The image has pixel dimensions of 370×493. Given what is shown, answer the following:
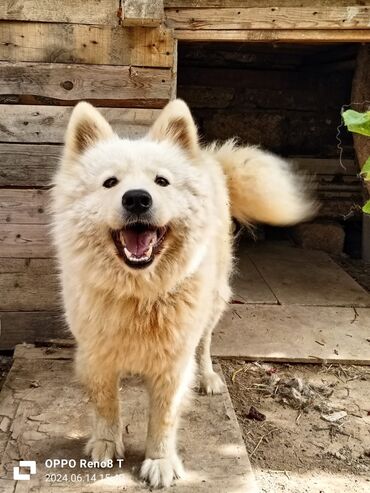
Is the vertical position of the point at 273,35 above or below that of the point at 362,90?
above

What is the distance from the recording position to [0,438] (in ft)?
9.25

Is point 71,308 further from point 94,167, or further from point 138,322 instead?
point 94,167

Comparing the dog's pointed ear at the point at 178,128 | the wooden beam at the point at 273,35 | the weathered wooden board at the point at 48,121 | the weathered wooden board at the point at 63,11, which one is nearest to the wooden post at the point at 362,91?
the wooden beam at the point at 273,35

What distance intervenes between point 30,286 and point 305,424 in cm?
218

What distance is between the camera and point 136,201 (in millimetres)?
2148

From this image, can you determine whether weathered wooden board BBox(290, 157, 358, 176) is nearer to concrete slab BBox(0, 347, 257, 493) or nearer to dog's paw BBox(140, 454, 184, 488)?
concrete slab BBox(0, 347, 257, 493)

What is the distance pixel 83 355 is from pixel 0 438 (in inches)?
28.8

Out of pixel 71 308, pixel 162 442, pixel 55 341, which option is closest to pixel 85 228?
pixel 71 308

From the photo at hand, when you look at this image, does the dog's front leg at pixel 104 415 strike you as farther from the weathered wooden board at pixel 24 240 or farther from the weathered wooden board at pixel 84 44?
the weathered wooden board at pixel 84 44

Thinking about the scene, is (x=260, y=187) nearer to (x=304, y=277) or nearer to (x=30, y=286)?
(x=30, y=286)

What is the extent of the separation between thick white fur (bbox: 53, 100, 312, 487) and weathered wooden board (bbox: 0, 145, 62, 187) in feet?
4.41

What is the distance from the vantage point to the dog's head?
2209 millimetres

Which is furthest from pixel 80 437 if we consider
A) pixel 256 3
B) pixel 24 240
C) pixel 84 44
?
pixel 256 3

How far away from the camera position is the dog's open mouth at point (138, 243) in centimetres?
224
